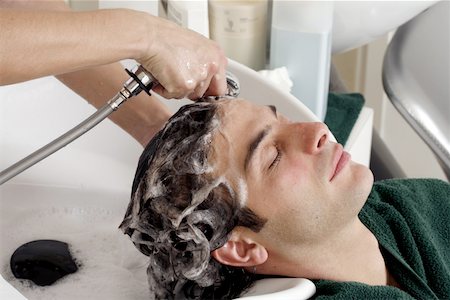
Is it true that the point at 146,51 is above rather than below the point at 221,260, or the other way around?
above

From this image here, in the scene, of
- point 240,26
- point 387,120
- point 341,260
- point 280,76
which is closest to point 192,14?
point 240,26

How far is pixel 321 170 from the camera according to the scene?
1215 millimetres

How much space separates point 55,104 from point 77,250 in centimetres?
31

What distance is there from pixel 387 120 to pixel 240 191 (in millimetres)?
1630

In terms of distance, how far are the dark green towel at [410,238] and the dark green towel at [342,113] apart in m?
0.19

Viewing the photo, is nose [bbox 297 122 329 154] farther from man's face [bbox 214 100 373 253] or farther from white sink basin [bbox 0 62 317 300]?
white sink basin [bbox 0 62 317 300]

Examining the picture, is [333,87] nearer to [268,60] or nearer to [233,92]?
[268,60]

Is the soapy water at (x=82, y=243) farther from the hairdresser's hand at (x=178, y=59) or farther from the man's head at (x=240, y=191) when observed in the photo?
the hairdresser's hand at (x=178, y=59)

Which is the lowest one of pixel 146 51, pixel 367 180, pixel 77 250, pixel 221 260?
pixel 77 250

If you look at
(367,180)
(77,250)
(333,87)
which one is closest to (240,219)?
(367,180)

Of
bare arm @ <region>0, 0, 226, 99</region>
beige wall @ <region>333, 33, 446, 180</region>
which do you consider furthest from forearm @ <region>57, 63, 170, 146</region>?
beige wall @ <region>333, 33, 446, 180</region>

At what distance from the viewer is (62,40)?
0.98 meters

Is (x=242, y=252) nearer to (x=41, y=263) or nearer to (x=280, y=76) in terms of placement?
(x=41, y=263)

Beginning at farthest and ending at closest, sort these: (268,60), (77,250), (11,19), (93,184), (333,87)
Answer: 1. (333,87)
2. (268,60)
3. (93,184)
4. (77,250)
5. (11,19)
